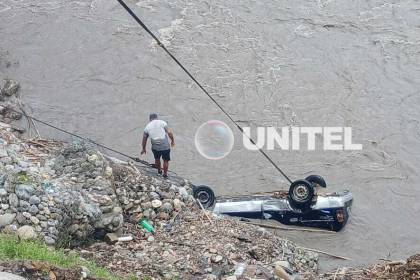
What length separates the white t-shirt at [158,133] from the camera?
11430mm

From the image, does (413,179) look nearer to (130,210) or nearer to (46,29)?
(130,210)

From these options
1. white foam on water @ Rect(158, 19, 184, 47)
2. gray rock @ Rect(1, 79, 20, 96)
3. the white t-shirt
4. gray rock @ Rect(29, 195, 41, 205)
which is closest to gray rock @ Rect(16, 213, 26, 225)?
gray rock @ Rect(29, 195, 41, 205)

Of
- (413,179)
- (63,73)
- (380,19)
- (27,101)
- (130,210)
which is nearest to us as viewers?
(130,210)

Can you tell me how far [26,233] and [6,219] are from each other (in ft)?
1.18

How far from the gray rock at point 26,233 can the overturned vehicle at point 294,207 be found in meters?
4.48

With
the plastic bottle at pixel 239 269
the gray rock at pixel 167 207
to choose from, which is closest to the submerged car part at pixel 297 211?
the gray rock at pixel 167 207

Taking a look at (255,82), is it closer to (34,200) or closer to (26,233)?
(34,200)

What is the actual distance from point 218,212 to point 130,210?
249 cm

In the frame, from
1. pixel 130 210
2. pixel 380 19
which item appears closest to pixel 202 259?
pixel 130 210

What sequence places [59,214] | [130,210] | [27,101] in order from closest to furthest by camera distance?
[59,214] → [130,210] → [27,101]

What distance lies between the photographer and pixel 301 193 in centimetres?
1125

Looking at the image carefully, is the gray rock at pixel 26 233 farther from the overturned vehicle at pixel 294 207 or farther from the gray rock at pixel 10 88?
the gray rock at pixel 10 88

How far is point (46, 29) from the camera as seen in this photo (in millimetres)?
20078

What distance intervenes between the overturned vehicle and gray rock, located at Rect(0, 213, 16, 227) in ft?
14.9
